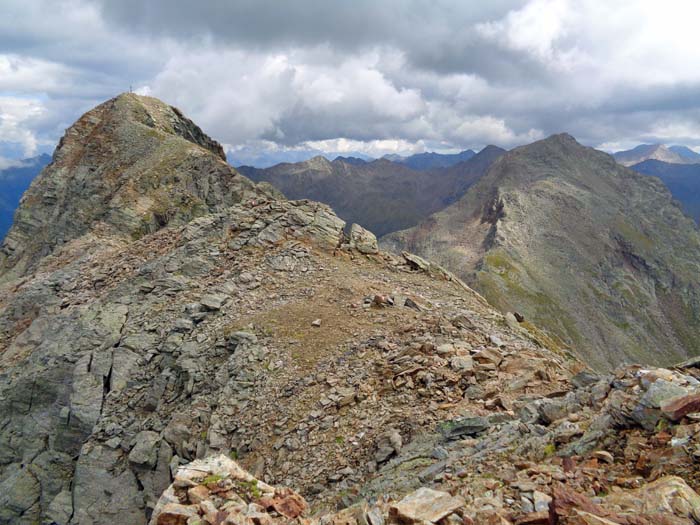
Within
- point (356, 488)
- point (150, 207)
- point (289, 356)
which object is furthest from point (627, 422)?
point (150, 207)

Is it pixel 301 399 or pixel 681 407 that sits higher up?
pixel 681 407

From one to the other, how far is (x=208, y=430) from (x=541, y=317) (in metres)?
198

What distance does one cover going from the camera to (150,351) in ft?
89.7

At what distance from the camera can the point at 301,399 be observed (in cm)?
1975

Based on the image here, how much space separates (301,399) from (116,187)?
55544mm

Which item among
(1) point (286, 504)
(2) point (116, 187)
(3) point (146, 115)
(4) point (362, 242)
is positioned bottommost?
(1) point (286, 504)

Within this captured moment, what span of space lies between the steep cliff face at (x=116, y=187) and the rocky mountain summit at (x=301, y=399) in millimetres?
15338

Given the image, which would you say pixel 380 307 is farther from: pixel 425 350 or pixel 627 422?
pixel 627 422

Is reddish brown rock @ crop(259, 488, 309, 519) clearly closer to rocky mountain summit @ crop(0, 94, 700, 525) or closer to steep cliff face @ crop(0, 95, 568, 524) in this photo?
rocky mountain summit @ crop(0, 94, 700, 525)

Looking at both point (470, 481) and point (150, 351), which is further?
point (150, 351)

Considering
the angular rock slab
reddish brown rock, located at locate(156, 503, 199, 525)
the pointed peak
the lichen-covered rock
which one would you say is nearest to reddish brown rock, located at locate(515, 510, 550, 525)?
the angular rock slab

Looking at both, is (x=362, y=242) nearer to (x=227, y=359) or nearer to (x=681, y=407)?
(x=227, y=359)

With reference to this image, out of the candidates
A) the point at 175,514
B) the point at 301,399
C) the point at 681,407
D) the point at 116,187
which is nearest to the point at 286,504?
the point at 175,514

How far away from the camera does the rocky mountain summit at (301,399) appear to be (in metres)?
10.5
